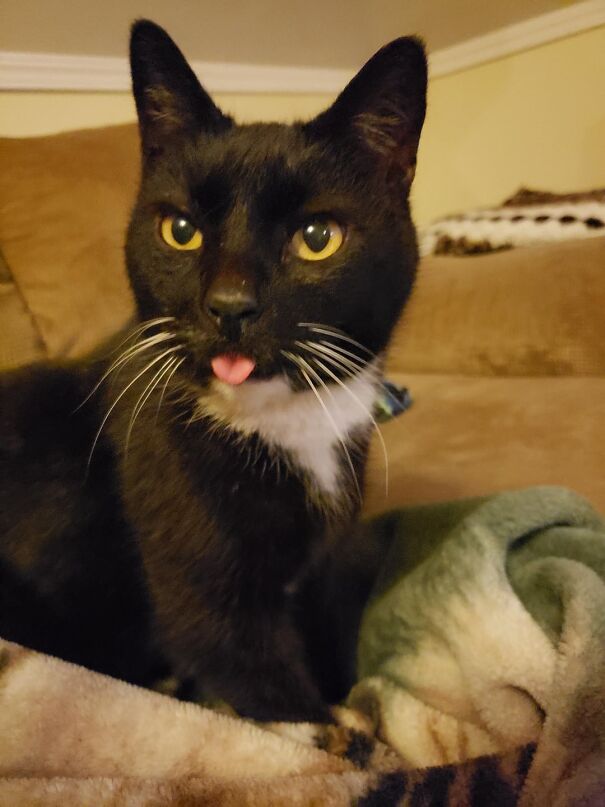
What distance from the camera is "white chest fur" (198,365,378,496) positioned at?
68cm

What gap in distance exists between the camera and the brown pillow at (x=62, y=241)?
1.23 meters

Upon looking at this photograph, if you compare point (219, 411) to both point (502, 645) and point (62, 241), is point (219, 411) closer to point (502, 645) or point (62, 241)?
point (502, 645)

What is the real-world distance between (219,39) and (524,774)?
1.99 metres

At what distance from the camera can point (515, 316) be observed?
151 cm

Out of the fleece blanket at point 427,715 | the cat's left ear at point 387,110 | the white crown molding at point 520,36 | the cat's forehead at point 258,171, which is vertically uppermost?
the white crown molding at point 520,36

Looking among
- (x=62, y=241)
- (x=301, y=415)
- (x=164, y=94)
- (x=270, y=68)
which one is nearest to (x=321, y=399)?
(x=301, y=415)

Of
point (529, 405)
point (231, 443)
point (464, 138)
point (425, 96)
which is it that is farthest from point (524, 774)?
point (464, 138)

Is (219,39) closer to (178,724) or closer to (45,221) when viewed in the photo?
(45,221)

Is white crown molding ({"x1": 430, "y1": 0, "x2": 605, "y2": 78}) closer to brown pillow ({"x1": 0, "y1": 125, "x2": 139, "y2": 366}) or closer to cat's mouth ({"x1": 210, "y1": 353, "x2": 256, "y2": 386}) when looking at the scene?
brown pillow ({"x1": 0, "y1": 125, "x2": 139, "y2": 366})

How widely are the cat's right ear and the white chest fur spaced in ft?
1.03

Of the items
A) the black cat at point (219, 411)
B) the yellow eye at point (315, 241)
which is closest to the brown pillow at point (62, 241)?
the black cat at point (219, 411)

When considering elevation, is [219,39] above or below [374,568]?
above

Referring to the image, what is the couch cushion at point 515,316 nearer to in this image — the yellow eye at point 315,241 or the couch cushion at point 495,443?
the couch cushion at point 495,443

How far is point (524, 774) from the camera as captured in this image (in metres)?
0.49
